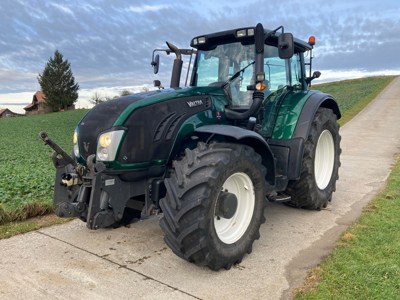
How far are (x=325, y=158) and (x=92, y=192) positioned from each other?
12.3 ft

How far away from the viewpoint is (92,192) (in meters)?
3.53

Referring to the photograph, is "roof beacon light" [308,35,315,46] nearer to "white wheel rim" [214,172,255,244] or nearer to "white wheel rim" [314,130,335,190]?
"white wheel rim" [314,130,335,190]

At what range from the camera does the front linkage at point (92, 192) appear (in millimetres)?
3545

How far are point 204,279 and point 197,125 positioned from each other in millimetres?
1525

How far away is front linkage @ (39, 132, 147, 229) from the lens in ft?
11.6

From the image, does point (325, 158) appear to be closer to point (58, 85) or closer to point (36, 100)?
point (58, 85)

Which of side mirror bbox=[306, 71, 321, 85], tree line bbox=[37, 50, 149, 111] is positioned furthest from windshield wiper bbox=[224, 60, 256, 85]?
tree line bbox=[37, 50, 149, 111]

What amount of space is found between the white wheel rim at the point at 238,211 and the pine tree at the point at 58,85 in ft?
217

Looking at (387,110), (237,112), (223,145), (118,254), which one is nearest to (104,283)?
(118,254)

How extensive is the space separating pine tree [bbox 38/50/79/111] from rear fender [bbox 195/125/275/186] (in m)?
66.1

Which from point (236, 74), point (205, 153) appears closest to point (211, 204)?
point (205, 153)

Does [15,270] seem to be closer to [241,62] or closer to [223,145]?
[223,145]

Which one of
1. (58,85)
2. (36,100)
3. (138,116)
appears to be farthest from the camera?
(36,100)

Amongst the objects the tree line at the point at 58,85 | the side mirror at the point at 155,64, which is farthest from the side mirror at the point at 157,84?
the tree line at the point at 58,85
